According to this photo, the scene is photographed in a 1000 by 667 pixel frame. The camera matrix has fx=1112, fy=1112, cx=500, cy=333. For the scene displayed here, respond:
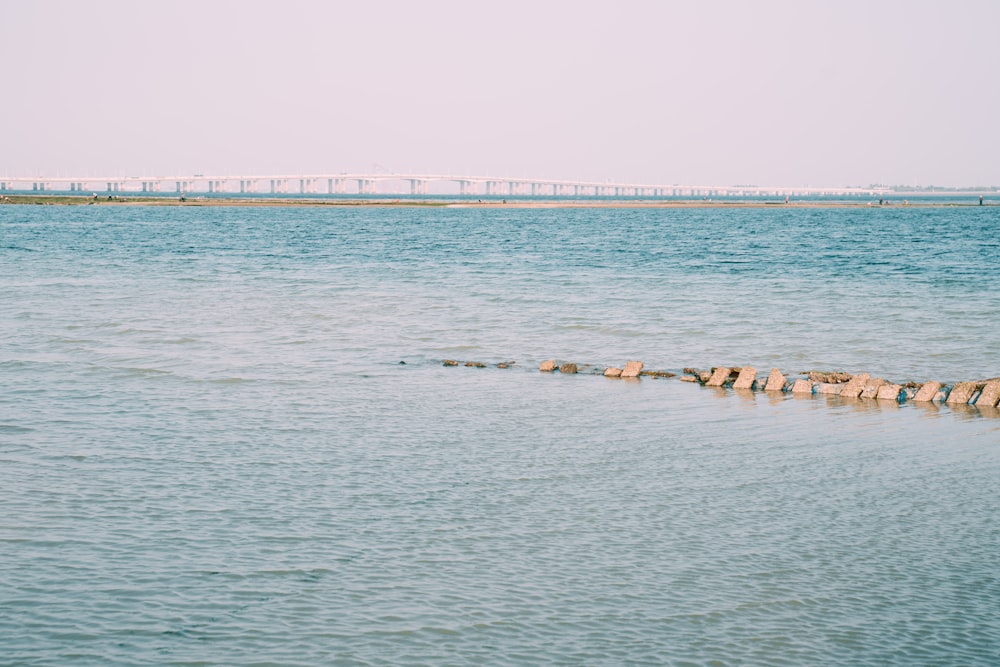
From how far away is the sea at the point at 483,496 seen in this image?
31.3 ft

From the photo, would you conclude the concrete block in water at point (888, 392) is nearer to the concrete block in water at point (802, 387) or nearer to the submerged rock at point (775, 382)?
the concrete block in water at point (802, 387)

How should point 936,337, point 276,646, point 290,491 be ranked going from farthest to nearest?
point 936,337
point 290,491
point 276,646

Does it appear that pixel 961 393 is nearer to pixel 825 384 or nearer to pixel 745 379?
pixel 825 384

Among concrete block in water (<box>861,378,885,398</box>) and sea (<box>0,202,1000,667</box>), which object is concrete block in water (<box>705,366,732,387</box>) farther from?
concrete block in water (<box>861,378,885,398</box>)

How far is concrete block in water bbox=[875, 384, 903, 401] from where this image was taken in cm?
2147

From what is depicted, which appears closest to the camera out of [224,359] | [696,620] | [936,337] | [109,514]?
[696,620]

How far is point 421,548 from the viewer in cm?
1155

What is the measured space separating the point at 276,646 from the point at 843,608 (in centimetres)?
506

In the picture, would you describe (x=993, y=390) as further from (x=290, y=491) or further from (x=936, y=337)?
(x=290, y=491)

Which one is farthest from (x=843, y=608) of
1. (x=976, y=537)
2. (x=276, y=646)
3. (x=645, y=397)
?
(x=645, y=397)

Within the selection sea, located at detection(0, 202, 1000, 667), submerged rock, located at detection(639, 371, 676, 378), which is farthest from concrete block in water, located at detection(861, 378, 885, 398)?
submerged rock, located at detection(639, 371, 676, 378)

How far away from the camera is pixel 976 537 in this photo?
12.2 meters

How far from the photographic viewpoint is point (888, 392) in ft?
70.8

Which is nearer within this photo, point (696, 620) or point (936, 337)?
point (696, 620)
